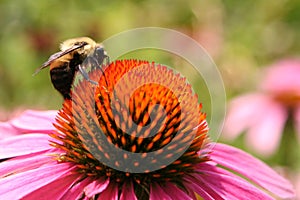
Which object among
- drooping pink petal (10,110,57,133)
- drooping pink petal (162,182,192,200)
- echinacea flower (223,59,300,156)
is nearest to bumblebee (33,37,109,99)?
drooping pink petal (10,110,57,133)

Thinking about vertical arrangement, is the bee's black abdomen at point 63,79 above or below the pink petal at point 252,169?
above

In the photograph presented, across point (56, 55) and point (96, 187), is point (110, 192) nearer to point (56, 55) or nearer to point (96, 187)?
point (96, 187)

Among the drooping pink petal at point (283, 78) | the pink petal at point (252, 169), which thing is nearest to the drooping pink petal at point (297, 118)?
the drooping pink petal at point (283, 78)

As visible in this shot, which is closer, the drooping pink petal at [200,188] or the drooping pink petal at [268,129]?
the drooping pink petal at [200,188]

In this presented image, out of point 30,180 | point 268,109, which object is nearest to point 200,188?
point 30,180

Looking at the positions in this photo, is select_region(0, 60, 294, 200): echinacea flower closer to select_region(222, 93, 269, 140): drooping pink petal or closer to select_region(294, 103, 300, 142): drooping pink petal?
select_region(294, 103, 300, 142): drooping pink petal

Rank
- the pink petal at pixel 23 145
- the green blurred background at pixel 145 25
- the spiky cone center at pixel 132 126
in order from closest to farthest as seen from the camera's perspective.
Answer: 1. the spiky cone center at pixel 132 126
2. the pink petal at pixel 23 145
3. the green blurred background at pixel 145 25

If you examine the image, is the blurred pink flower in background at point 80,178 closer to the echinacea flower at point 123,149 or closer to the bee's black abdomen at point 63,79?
the echinacea flower at point 123,149
